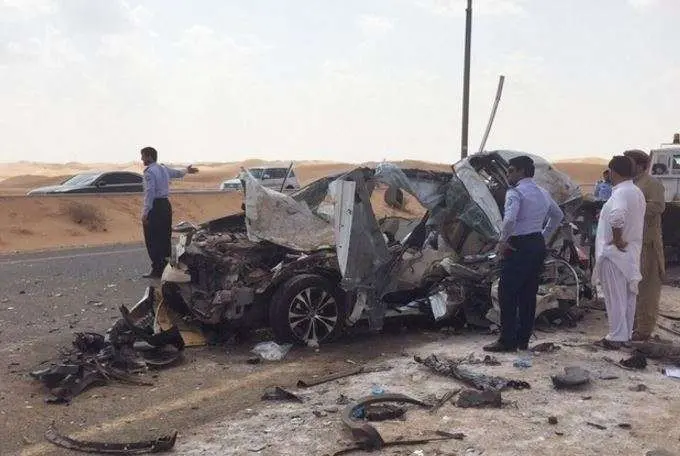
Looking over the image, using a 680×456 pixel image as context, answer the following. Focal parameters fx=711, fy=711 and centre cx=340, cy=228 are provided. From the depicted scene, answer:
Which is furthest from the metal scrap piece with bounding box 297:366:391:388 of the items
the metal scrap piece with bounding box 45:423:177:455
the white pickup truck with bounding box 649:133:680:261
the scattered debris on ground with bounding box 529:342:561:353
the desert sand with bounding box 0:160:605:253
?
the desert sand with bounding box 0:160:605:253

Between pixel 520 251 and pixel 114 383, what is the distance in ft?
12.2

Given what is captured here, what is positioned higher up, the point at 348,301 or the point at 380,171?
the point at 380,171

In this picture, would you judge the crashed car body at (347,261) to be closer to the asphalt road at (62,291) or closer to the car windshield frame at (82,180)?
the asphalt road at (62,291)

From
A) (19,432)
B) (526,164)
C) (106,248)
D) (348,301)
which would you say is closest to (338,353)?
(348,301)

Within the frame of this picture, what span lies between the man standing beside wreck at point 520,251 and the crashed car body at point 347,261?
0.68m

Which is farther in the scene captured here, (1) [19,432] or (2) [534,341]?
(2) [534,341]

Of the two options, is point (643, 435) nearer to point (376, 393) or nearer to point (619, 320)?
point (376, 393)

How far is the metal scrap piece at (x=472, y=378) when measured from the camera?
547cm

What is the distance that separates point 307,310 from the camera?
6.89 meters

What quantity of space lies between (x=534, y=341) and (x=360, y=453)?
10.9 ft

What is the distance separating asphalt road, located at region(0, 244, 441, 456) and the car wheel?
7.6 inches

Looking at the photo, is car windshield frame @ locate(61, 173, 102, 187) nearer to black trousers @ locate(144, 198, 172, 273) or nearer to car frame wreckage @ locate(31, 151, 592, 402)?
black trousers @ locate(144, 198, 172, 273)

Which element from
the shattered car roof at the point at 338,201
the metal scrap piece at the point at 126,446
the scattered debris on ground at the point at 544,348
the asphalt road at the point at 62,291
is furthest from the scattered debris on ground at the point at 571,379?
the asphalt road at the point at 62,291

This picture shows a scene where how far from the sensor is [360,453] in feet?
14.0
